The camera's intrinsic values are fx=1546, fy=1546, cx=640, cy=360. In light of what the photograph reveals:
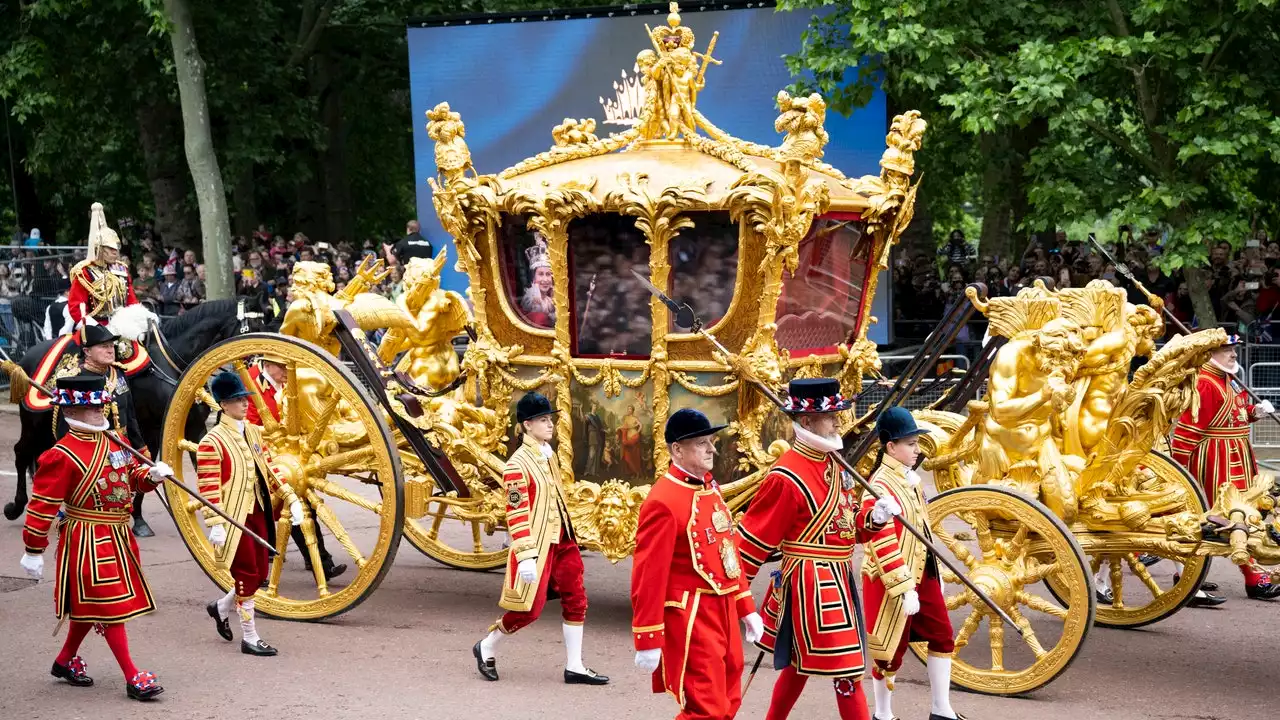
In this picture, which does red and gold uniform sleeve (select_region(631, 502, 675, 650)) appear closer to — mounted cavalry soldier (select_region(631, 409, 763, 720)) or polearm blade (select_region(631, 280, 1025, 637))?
mounted cavalry soldier (select_region(631, 409, 763, 720))

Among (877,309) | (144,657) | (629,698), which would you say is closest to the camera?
(629,698)

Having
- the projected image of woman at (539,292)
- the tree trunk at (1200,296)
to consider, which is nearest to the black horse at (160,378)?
the projected image of woman at (539,292)

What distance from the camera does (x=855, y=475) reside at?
20.2ft

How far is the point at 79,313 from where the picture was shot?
12.0 metres

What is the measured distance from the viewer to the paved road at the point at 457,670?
290 inches

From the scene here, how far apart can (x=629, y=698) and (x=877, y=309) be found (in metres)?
10.0

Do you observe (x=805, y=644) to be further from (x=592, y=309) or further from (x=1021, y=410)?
(x=592, y=309)

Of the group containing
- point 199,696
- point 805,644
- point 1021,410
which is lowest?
point 199,696

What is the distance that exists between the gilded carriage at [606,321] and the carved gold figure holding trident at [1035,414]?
3.76 feet

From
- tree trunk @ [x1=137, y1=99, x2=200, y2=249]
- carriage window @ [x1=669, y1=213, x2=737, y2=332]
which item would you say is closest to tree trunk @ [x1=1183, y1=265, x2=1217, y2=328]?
carriage window @ [x1=669, y1=213, x2=737, y2=332]

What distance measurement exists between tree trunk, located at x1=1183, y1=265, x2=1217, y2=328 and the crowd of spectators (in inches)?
9.4

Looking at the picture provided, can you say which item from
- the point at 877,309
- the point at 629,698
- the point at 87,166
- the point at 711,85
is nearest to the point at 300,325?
the point at 629,698

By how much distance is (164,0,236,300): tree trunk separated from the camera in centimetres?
1877

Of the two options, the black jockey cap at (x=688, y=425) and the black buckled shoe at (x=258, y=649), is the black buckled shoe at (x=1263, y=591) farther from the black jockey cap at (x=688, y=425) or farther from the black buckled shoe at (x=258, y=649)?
the black buckled shoe at (x=258, y=649)
